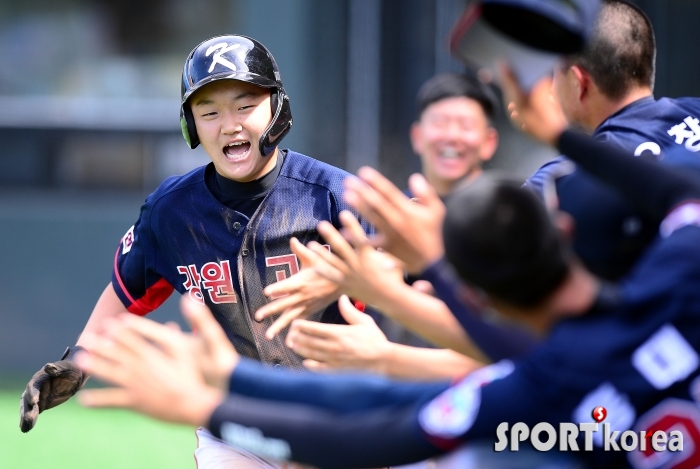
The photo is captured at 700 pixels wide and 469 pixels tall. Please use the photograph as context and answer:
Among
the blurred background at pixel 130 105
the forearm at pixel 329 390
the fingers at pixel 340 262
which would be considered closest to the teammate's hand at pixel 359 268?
the fingers at pixel 340 262

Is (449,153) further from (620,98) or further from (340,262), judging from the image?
(340,262)

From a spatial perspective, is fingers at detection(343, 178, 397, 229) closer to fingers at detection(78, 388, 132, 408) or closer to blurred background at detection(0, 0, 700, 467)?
fingers at detection(78, 388, 132, 408)

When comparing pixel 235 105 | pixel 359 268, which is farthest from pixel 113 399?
pixel 235 105

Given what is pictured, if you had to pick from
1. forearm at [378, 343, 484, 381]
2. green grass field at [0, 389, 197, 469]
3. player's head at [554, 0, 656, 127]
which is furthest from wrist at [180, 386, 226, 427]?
green grass field at [0, 389, 197, 469]

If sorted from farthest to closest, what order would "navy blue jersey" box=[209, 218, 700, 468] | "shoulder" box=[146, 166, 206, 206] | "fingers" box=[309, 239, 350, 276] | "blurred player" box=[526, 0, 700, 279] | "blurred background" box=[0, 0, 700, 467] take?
1. "blurred background" box=[0, 0, 700, 467]
2. "shoulder" box=[146, 166, 206, 206]
3. "blurred player" box=[526, 0, 700, 279]
4. "fingers" box=[309, 239, 350, 276]
5. "navy blue jersey" box=[209, 218, 700, 468]

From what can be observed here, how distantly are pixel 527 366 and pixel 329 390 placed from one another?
505 mm

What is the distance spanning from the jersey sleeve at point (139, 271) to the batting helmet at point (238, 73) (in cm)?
43

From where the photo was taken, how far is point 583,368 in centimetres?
175

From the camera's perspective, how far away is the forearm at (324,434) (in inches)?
72.4

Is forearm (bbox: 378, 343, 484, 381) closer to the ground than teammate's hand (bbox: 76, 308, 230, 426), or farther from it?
closer to the ground

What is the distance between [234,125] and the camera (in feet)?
12.3

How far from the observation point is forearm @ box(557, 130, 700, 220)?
2.03 meters

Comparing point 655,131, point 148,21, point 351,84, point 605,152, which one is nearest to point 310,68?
point 351,84

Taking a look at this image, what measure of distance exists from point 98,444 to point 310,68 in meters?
4.19
